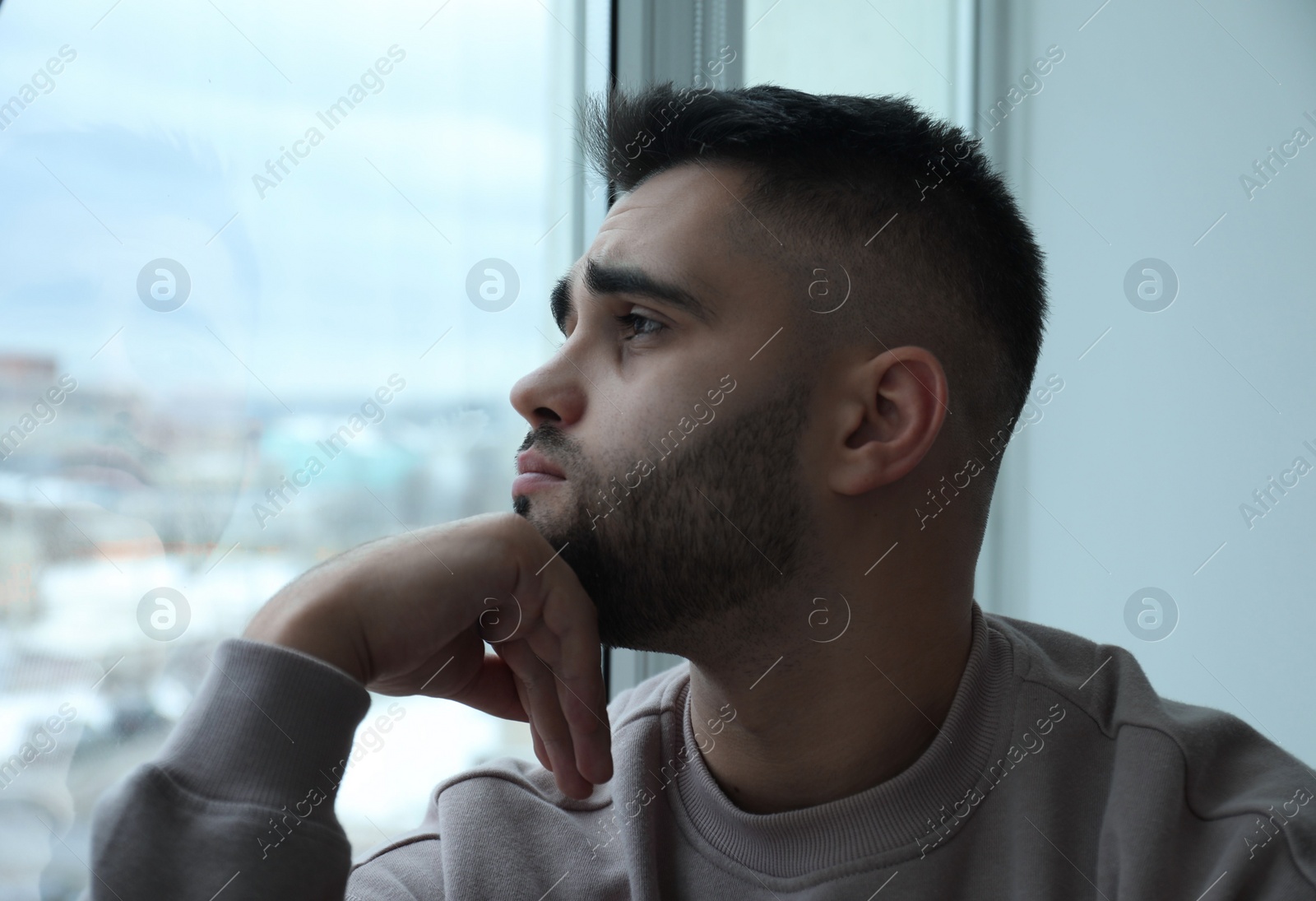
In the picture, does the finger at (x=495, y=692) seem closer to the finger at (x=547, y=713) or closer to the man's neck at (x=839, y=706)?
the finger at (x=547, y=713)

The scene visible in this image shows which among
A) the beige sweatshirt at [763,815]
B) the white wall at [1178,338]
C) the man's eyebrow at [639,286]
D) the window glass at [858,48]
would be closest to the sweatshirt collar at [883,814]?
the beige sweatshirt at [763,815]

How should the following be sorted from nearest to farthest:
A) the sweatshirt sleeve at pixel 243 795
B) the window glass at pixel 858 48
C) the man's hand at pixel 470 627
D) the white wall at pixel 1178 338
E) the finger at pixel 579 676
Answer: the sweatshirt sleeve at pixel 243 795 → the man's hand at pixel 470 627 → the finger at pixel 579 676 → the white wall at pixel 1178 338 → the window glass at pixel 858 48

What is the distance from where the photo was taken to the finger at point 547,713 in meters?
1.11

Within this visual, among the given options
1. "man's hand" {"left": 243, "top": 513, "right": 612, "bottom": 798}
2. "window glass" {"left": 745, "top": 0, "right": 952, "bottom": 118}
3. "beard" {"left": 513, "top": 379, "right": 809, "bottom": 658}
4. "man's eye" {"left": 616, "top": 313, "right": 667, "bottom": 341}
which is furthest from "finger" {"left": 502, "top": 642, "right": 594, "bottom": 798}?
"window glass" {"left": 745, "top": 0, "right": 952, "bottom": 118}

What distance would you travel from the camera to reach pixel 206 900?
764 mm

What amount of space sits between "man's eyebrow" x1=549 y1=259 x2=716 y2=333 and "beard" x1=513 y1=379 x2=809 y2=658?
0.13 metres

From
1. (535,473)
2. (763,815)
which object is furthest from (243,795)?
(763,815)

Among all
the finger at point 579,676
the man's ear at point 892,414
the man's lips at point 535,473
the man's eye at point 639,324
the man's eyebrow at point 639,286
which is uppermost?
the man's ear at point 892,414

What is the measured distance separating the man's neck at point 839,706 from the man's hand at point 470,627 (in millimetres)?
184

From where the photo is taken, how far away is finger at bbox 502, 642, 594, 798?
3.63 feet

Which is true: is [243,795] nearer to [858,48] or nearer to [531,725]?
[531,725]

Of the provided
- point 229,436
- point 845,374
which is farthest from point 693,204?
point 229,436

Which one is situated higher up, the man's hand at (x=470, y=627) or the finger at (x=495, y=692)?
the man's hand at (x=470, y=627)

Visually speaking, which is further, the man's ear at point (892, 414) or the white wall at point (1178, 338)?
the white wall at point (1178, 338)
